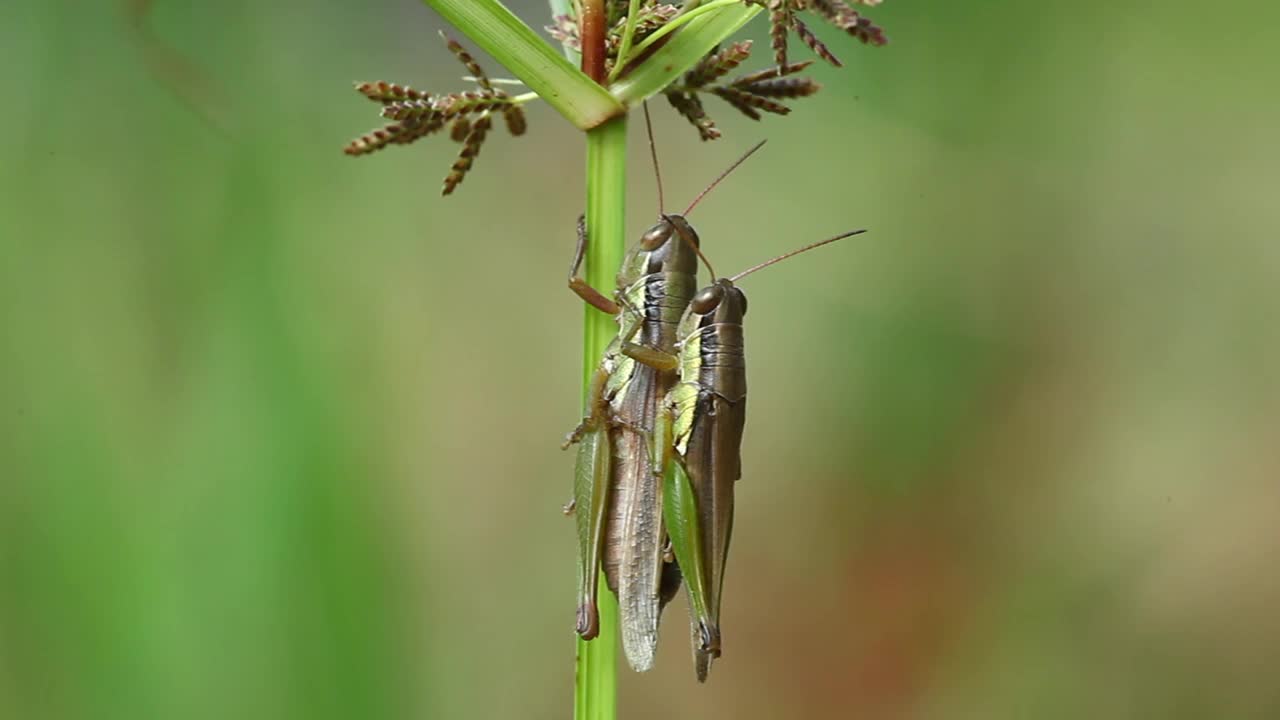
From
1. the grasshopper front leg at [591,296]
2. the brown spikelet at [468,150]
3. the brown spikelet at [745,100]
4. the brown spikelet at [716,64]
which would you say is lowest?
the grasshopper front leg at [591,296]

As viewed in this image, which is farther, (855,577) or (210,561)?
(855,577)

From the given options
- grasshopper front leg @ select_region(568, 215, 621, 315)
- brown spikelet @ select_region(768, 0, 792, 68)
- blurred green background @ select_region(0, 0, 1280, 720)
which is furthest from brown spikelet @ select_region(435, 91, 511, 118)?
blurred green background @ select_region(0, 0, 1280, 720)

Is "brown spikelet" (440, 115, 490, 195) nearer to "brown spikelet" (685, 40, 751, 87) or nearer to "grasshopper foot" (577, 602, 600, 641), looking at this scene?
"brown spikelet" (685, 40, 751, 87)

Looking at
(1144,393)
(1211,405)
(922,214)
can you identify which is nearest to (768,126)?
(922,214)

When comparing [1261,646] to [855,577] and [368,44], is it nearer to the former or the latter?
[855,577]

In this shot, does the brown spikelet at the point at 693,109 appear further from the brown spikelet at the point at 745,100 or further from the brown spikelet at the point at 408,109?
the brown spikelet at the point at 408,109

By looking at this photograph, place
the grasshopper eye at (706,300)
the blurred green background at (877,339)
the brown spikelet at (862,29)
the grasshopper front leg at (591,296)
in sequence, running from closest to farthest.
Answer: the brown spikelet at (862,29)
the grasshopper front leg at (591,296)
the grasshopper eye at (706,300)
the blurred green background at (877,339)

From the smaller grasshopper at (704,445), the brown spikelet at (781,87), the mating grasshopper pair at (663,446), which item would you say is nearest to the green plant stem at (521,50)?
the brown spikelet at (781,87)
